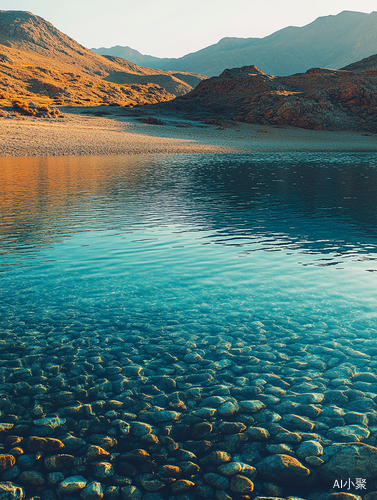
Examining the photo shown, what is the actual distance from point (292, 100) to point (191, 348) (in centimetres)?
8635

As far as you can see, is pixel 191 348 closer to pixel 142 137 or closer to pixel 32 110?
pixel 142 137

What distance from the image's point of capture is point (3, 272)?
31.8 ft

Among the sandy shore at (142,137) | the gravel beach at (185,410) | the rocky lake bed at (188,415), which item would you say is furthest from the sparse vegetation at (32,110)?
the rocky lake bed at (188,415)

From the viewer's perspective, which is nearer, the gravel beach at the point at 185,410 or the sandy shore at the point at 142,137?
the gravel beach at the point at 185,410

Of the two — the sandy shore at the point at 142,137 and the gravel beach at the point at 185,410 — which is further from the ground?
the sandy shore at the point at 142,137

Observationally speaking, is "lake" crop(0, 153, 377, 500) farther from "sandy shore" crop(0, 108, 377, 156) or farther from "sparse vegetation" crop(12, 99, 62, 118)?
"sparse vegetation" crop(12, 99, 62, 118)

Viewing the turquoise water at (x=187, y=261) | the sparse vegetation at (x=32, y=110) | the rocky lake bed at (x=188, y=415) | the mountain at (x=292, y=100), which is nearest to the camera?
the rocky lake bed at (x=188, y=415)

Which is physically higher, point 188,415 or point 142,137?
point 142,137

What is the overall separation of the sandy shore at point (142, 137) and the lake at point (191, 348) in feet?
119

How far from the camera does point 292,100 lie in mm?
83500

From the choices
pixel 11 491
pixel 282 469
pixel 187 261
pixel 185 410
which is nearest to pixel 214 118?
pixel 187 261

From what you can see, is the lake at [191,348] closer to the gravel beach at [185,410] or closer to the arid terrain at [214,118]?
the gravel beach at [185,410]

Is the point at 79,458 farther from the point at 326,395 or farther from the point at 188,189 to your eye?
the point at 188,189

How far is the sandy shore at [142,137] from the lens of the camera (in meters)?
48.0
